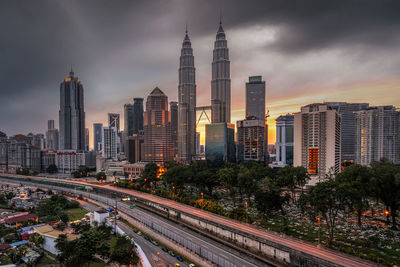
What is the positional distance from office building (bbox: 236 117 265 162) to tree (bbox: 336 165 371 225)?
287ft

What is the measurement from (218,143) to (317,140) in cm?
6099

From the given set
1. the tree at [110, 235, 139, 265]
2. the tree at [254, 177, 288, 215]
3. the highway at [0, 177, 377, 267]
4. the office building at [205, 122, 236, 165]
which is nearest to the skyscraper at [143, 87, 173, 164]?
the office building at [205, 122, 236, 165]

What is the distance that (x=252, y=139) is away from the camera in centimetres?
13888

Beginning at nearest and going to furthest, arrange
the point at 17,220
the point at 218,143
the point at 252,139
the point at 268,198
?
1. the point at 268,198
2. the point at 17,220
3. the point at 218,143
4. the point at 252,139

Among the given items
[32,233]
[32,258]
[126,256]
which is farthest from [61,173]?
[126,256]

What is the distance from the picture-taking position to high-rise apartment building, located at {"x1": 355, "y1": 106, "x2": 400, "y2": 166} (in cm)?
10858

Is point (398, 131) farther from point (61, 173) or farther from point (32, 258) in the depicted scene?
point (61, 173)

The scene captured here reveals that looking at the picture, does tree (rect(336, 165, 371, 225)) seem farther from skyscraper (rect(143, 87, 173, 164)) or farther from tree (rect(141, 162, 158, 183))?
skyscraper (rect(143, 87, 173, 164))

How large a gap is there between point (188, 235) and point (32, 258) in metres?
25.0

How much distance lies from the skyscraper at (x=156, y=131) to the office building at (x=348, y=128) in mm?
130866

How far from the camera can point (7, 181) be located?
12356 centimetres

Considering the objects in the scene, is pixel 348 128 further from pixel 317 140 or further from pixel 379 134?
pixel 317 140

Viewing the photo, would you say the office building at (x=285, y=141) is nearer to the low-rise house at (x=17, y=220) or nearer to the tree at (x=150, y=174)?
the tree at (x=150, y=174)

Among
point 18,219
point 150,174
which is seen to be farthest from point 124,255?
point 150,174
